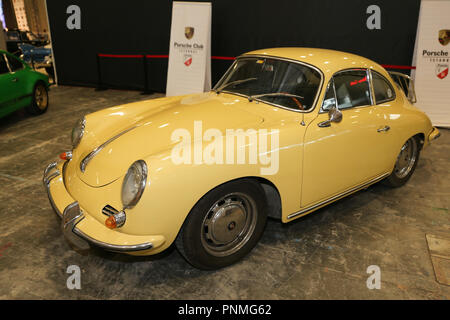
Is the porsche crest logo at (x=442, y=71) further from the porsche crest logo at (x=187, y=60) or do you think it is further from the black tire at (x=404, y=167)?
the porsche crest logo at (x=187, y=60)

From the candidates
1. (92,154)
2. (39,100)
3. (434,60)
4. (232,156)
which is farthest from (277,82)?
(39,100)

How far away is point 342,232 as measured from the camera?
306 cm

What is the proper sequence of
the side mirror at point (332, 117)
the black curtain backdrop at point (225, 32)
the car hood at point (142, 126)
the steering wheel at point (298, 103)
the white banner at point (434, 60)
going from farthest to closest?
the black curtain backdrop at point (225, 32), the white banner at point (434, 60), the steering wheel at point (298, 103), the side mirror at point (332, 117), the car hood at point (142, 126)

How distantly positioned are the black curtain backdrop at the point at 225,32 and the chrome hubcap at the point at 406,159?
335cm

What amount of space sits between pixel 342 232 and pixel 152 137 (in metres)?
1.80

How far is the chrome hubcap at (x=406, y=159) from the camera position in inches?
149

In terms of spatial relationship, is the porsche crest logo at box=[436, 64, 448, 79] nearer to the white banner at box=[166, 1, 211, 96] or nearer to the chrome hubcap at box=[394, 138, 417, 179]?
the chrome hubcap at box=[394, 138, 417, 179]

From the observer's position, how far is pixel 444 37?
5844mm

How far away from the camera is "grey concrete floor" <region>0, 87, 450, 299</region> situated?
238cm

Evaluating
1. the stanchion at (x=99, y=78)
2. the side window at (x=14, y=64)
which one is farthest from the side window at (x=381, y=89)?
the stanchion at (x=99, y=78)

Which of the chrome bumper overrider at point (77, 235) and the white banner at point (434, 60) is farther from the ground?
the white banner at point (434, 60)

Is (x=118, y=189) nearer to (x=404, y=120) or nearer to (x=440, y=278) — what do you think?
(x=440, y=278)

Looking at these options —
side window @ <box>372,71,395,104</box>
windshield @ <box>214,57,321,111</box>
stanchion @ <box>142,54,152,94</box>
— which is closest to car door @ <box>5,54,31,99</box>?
stanchion @ <box>142,54,152,94</box>
